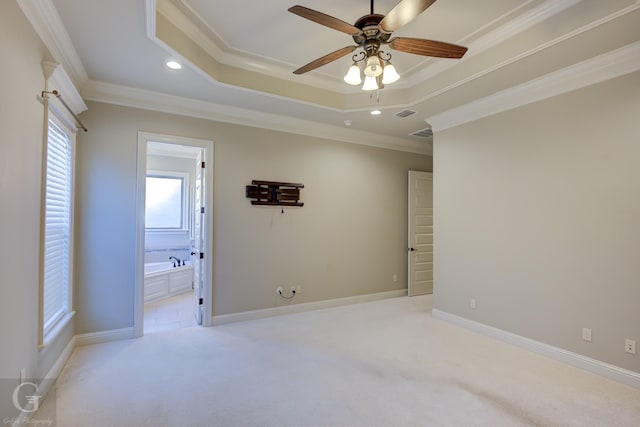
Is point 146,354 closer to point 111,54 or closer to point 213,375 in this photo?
point 213,375

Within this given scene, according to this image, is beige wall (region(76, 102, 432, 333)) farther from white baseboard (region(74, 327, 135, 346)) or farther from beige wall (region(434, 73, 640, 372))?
beige wall (region(434, 73, 640, 372))

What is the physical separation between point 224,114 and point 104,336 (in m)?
2.91

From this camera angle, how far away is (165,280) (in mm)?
5574

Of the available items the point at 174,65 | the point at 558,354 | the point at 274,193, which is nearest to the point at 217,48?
the point at 174,65

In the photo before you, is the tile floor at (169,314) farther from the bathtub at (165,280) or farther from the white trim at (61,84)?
the white trim at (61,84)

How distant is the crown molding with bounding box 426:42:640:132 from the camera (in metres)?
2.68

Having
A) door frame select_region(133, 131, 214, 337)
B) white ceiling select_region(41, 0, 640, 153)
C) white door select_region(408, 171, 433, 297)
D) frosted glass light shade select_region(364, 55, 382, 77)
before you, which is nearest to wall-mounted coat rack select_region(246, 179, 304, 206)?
door frame select_region(133, 131, 214, 337)

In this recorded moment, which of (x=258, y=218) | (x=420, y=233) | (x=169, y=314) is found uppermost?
(x=258, y=218)

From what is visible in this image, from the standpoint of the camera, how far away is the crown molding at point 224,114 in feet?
11.4

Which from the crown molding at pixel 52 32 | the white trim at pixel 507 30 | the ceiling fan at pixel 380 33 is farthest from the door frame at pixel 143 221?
the white trim at pixel 507 30

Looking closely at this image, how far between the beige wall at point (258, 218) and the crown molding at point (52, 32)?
652mm

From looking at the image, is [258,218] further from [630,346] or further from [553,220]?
[630,346]

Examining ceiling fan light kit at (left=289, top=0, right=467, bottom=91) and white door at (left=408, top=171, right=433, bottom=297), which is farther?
white door at (left=408, top=171, right=433, bottom=297)

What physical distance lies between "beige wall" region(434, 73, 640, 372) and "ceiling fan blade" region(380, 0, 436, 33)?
2.23 metres
